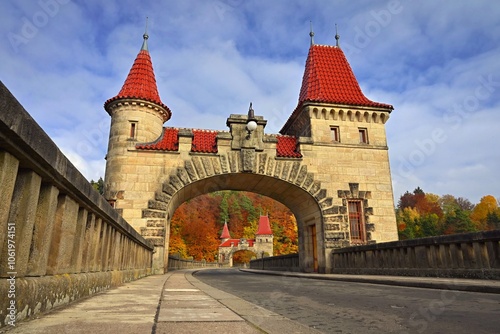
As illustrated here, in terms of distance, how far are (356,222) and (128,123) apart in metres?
11.6

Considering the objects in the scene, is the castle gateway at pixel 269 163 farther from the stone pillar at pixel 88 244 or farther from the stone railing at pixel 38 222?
the stone railing at pixel 38 222

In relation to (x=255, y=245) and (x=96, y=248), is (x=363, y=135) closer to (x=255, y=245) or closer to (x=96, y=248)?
(x=96, y=248)

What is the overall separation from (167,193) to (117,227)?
883 centimetres

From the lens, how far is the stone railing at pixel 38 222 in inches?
80.7

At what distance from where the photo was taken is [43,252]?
2707mm

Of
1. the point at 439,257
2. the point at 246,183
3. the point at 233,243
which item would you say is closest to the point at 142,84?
the point at 246,183

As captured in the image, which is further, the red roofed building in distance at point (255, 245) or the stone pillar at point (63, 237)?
the red roofed building in distance at point (255, 245)

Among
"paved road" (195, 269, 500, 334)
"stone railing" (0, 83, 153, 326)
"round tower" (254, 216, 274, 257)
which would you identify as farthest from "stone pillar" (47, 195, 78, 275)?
"round tower" (254, 216, 274, 257)

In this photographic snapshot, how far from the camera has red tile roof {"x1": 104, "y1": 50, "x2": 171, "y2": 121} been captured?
1591cm

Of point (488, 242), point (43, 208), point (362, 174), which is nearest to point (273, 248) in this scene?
point (362, 174)

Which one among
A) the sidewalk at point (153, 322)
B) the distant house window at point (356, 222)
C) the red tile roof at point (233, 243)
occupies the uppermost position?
the red tile roof at point (233, 243)

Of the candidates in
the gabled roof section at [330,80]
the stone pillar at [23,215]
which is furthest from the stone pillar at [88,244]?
the gabled roof section at [330,80]

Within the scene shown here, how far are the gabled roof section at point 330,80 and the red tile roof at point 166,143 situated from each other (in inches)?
251

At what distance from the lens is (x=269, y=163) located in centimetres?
1556
